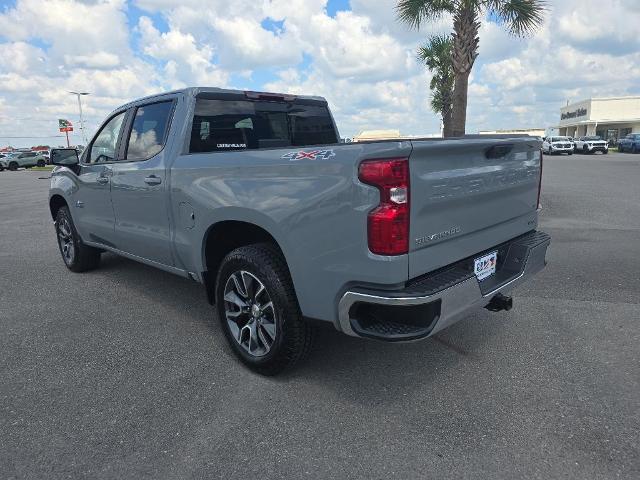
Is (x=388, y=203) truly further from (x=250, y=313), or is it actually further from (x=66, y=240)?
(x=66, y=240)

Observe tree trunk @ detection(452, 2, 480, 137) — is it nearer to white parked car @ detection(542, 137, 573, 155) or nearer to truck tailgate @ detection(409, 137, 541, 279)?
truck tailgate @ detection(409, 137, 541, 279)

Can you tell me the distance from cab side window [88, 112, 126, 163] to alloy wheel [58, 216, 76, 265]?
3.77ft

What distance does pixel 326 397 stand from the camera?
9.79ft

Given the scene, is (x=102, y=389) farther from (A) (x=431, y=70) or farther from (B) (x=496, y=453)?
(A) (x=431, y=70)

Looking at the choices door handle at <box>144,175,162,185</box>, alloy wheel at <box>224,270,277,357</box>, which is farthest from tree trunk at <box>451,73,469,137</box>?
alloy wheel at <box>224,270,277,357</box>

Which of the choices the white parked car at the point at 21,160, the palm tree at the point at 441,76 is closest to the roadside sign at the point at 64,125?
the white parked car at the point at 21,160

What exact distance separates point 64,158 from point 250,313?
3.41m

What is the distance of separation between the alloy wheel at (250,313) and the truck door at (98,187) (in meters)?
1.96

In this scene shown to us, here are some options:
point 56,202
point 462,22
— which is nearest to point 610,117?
point 462,22

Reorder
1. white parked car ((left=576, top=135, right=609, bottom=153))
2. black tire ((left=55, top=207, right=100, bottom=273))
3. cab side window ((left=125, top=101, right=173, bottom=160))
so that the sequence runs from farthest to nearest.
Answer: white parked car ((left=576, top=135, right=609, bottom=153))
black tire ((left=55, top=207, right=100, bottom=273))
cab side window ((left=125, top=101, right=173, bottom=160))

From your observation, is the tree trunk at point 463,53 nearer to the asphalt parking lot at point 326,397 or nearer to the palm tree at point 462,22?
the palm tree at point 462,22

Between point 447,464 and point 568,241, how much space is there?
222 inches

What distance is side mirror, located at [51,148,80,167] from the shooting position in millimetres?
→ 5234

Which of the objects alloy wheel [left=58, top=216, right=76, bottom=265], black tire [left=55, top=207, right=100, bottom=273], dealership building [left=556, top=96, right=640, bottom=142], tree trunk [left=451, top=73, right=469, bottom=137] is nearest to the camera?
black tire [left=55, top=207, right=100, bottom=273]
